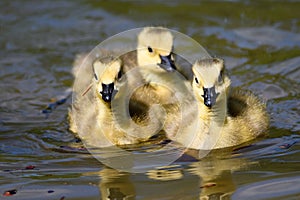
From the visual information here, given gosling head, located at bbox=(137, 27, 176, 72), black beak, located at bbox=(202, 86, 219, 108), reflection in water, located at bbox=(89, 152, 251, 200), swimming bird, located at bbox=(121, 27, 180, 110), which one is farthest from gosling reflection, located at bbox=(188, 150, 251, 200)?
gosling head, located at bbox=(137, 27, 176, 72)

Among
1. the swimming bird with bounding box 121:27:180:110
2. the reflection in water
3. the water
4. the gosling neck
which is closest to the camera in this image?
the reflection in water

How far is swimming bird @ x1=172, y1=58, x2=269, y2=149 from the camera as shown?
4.42 m

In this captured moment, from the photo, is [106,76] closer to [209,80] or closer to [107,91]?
[107,91]

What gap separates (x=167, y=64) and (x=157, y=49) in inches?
6.7

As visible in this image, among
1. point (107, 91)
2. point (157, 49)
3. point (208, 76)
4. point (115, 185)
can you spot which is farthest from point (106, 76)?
point (115, 185)

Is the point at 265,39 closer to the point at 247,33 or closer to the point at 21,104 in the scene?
the point at 247,33

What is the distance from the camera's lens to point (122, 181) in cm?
394

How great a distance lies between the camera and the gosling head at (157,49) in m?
5.31

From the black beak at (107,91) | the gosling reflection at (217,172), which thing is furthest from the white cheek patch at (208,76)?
the black beak at (107,91)

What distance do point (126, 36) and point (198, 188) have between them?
12.3ft

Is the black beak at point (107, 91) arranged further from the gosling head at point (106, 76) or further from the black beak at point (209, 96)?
the black beak at point (209, 96)

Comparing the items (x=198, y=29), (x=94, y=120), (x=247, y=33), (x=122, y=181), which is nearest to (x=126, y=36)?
(x=198, y=29)

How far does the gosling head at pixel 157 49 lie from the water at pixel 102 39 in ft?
2.57

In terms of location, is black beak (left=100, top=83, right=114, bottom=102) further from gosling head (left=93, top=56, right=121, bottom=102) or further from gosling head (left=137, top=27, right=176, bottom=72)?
gosling head (left=137, top=27, right=176, bottom=72)
